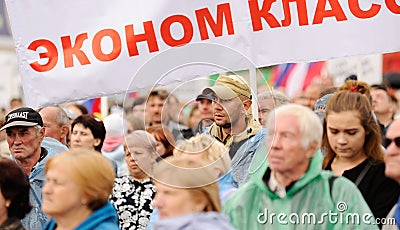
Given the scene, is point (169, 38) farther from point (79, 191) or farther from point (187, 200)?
point (187, 200)

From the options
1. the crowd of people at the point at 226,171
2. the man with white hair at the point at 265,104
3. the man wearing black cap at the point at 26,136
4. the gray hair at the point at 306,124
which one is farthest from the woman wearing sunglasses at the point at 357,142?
the man wearing black cap at the point at 26,136

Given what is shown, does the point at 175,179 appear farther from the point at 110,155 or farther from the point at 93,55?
the point at 110,155

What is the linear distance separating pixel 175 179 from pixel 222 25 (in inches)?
96.6

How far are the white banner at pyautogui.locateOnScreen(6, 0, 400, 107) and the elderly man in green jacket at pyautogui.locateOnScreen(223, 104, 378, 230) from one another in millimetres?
1638

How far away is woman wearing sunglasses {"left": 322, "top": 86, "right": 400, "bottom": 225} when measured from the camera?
6801 mm

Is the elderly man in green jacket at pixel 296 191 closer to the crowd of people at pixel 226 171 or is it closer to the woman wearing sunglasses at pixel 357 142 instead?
the crowd of people at pixel 226 171

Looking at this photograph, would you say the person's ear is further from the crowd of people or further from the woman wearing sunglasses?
the woman wearing sunglasses

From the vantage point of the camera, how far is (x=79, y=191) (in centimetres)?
584

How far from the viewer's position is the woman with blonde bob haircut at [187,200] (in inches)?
214

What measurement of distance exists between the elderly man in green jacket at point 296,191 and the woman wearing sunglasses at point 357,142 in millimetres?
768

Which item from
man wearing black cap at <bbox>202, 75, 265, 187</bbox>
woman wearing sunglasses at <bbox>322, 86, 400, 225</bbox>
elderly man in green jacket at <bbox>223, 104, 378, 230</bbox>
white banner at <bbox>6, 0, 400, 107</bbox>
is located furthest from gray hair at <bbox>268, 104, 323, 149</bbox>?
white banner at <bbox>6, 0, 400, 107</bbox>

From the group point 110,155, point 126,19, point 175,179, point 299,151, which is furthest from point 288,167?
point 110,155

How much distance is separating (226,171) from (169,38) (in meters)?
1.67

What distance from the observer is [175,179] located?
5.58 meters
